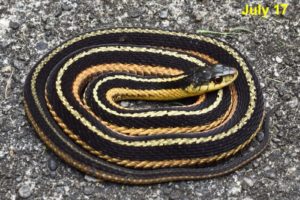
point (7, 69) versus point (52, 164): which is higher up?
point (7, 69)

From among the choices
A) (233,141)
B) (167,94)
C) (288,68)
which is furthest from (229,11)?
(233,141)

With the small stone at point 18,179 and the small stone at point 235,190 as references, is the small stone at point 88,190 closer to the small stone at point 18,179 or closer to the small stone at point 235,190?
the small stone at point 18,179

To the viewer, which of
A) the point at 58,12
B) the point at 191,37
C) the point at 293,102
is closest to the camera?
the point at 293,102

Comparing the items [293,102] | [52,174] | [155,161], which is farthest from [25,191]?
[293,102]

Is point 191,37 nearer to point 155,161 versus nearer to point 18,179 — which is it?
point 155,161

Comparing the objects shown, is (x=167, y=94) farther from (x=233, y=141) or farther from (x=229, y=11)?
(x=229, y=11)

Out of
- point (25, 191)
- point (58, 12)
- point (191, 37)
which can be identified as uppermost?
point (191, 37)
